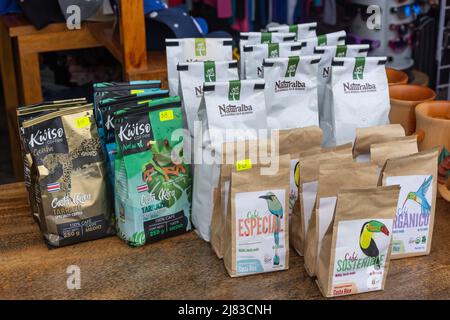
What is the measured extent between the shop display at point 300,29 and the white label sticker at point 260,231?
0.68 m

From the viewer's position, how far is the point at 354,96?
1.75 m

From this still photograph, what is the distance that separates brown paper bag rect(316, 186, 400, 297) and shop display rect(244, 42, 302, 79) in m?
0.56

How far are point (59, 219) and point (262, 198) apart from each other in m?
0.48

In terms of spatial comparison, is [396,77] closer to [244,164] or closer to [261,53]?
[261,53]

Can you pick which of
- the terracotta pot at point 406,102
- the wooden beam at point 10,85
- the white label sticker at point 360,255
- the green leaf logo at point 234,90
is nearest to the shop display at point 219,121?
the green leaf logo at point 234,90

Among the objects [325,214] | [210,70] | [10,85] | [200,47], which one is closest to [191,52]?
[200,47]

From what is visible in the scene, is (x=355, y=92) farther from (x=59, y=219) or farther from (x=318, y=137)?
(x=59, y=219)

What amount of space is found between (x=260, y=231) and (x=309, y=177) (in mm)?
163

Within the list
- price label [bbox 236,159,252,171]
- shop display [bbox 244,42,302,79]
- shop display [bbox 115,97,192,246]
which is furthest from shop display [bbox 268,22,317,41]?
price label [bbox 236,159,252,171]

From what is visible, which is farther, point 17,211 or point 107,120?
point 17,211

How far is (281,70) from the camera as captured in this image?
67.4 inches

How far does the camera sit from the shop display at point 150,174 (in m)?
1.53

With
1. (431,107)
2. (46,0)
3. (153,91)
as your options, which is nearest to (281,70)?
(153,91)

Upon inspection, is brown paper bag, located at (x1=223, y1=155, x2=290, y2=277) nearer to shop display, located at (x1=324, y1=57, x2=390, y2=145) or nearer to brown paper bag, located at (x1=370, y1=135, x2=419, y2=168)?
brown paper bag, located at (x1=370, y1=135, x2=419, y2=168)
